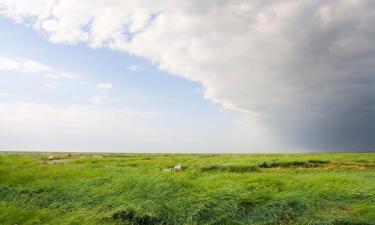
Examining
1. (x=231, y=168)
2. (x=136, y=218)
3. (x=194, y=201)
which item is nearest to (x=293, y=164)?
(x=231, y=168)

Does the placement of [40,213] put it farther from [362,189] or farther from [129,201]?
[362,189]

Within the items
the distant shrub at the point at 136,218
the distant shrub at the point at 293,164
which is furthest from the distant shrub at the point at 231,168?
the distant shrub at the point at 136,218

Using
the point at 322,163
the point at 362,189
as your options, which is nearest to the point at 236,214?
the point at 362,189

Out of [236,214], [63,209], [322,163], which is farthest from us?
[322,163]

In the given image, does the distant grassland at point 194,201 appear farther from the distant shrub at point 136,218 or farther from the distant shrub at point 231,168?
the distant shrub at point 231,168

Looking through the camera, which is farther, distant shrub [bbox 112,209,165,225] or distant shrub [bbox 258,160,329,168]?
distant shrub [bbox 258,160,329,168]

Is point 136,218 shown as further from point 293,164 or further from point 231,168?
point 293,164

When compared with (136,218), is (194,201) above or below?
above

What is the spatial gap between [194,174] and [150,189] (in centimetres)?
402

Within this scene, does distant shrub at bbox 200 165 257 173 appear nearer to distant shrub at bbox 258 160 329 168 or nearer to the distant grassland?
distant shrub at bbox 258 160 329 168

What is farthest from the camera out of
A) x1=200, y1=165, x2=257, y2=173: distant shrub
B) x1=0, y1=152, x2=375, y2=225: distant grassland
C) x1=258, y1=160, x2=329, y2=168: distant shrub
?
x1=258, y1=160, x2=329, y2=168: distant shrub

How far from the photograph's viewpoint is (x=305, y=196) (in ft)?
35.6

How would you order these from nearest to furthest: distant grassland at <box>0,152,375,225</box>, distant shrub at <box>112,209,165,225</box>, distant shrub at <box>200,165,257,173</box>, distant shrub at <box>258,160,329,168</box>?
1. distant grassland at <box>0,152,375,225</box>
2. distant shrub at <box>112,209,165,225</box>
3. distant shrub at <box>200,165,257,173</box>
4. distant shrub at <box>258,160,329,168</box>

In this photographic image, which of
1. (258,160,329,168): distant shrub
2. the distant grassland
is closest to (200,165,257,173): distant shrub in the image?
(258,160,329,168): distant shrub
